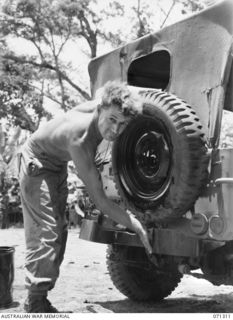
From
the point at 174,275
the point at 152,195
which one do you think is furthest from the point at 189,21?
the point at 174,275

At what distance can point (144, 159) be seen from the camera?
380 cm

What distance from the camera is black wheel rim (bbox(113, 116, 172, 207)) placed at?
3578 millimetres

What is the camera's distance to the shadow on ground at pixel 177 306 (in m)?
4.42

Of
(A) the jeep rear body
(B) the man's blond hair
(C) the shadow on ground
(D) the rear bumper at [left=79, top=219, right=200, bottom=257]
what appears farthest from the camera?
(C) the shadow on ground

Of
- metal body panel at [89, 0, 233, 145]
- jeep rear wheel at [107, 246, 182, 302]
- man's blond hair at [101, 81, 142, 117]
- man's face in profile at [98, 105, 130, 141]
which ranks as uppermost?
metal body panel at [89, 0, 233, 145]

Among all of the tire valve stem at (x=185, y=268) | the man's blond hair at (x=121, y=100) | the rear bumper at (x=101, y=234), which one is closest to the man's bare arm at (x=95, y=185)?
the man's blond hair at (x=121, y=100)

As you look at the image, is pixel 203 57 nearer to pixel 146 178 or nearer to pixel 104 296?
pixel 146 178

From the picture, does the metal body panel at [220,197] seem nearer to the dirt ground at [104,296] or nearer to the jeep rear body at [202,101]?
the jeep rear body at [202,101]

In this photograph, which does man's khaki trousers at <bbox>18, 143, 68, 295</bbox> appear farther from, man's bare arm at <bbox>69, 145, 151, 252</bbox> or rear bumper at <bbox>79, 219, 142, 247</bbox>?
rear bumper at <bbox>79, 219, 142, 247</bbox>

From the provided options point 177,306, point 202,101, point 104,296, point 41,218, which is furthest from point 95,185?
point 104,296

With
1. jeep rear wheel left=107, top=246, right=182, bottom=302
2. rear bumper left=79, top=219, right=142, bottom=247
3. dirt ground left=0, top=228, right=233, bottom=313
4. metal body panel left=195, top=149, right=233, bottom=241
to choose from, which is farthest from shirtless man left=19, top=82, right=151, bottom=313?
jeep rear wheel left=107, top=246, right=182, bottom=302

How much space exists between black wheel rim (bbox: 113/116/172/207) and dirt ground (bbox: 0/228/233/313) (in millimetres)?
1168

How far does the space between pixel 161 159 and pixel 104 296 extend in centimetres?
189

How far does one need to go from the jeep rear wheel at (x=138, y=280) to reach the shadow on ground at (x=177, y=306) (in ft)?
0.28
